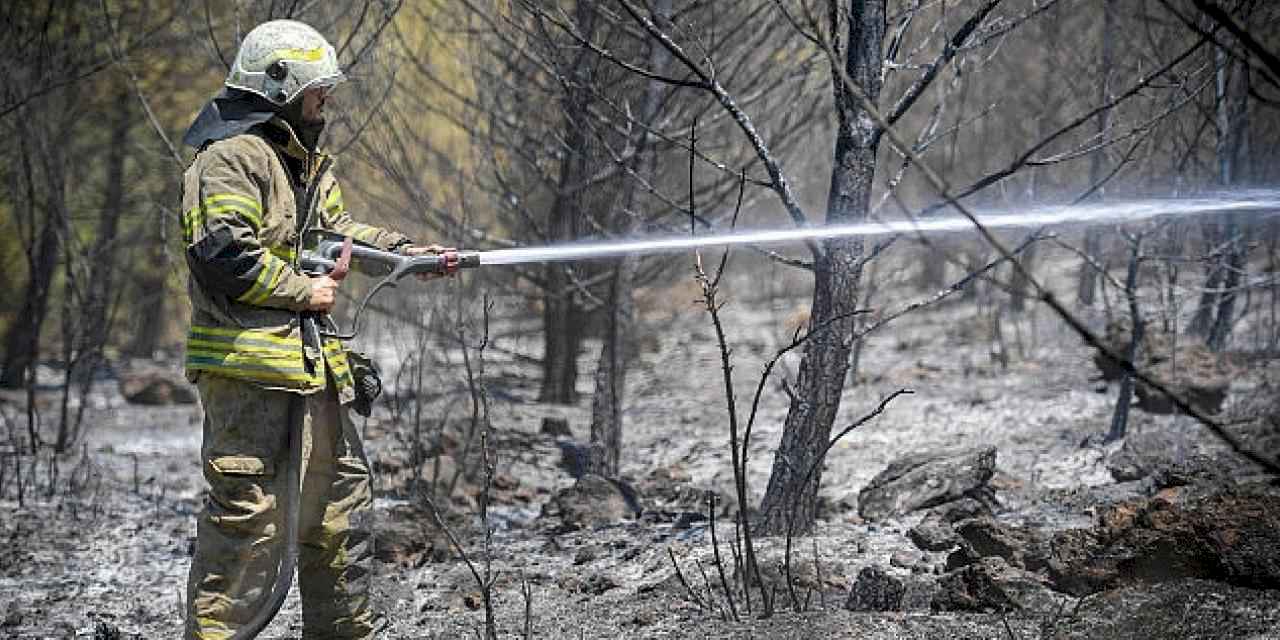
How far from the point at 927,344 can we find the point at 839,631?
11119mm

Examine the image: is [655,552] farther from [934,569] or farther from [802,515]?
[934,569]

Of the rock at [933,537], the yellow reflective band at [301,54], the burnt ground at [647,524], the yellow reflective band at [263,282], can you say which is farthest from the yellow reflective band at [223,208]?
the rock at [933,537]

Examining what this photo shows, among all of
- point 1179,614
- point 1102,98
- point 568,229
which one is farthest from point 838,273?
point 568,229

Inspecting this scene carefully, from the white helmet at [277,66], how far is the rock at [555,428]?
5762 millimetres

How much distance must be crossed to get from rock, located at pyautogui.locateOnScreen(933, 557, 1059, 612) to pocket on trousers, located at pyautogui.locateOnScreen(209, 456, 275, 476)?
2.13m

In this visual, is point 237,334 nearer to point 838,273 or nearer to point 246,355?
point 246,355

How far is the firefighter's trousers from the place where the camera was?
3.69 metres

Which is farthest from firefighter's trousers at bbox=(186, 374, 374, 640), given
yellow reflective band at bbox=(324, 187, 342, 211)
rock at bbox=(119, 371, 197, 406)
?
Result: rock at bbox=(119, 371, 197, 406)

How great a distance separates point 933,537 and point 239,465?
2.75m

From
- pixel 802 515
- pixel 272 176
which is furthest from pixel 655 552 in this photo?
pixel 272 176

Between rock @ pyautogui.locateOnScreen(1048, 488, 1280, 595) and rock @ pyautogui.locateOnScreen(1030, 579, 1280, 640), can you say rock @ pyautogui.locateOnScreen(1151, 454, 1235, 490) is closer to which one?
rock @ pyautogui.locateOnScreen(1048, 488, 1280, 595)

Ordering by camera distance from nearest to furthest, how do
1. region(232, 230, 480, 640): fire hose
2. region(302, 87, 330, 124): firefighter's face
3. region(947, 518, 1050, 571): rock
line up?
region(232, 230, 480, 640): fire hose, region(302, 87, 330, 124): firefighter's face, region(947, 518, 1050, 571): rock

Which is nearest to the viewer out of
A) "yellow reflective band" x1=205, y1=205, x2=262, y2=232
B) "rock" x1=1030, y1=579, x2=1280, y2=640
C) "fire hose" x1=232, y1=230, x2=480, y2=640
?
"rock" x1=1030, y1=579, x2=1280, y2=640

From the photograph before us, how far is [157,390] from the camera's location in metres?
12.7
